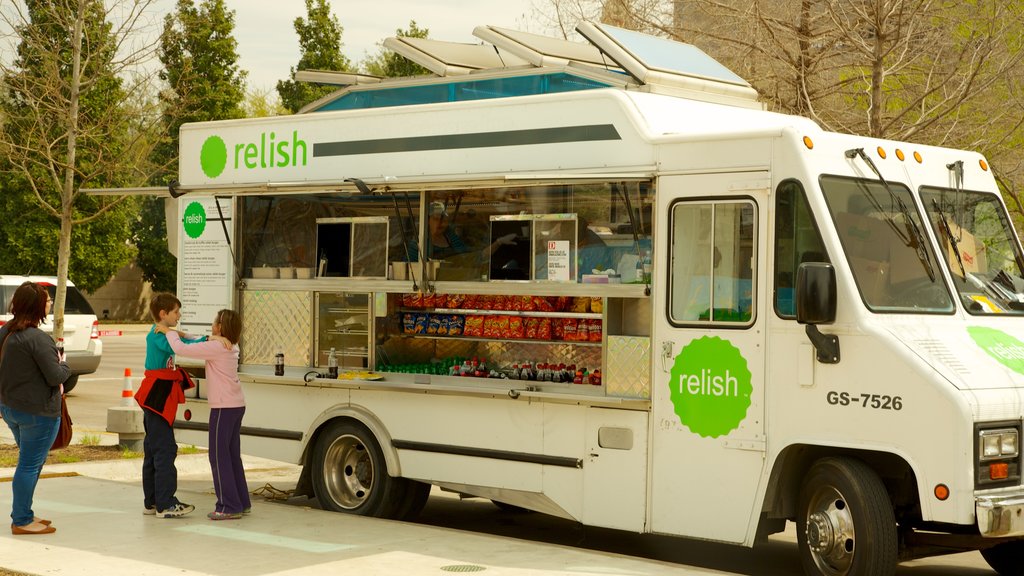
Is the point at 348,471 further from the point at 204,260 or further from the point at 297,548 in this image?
the point at 204,260

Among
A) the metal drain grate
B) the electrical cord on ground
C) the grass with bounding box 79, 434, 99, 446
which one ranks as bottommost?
the electrical cord on ground

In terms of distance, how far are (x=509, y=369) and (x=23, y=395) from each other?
3.38m

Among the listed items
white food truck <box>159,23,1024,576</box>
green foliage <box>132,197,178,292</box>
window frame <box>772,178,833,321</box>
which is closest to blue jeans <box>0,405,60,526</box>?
white food truck <box>159,23,1024,576</box>

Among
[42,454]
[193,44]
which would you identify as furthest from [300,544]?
[193,44]

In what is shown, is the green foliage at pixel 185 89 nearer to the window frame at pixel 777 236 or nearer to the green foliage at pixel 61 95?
the green foliage at pixel 61 95

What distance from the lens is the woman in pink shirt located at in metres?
9.06

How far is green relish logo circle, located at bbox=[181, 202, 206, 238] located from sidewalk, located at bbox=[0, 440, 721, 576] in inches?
86.1

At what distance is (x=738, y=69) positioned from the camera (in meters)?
13.9

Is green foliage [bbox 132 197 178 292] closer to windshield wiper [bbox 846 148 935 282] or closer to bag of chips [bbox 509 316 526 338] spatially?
bag of chips [bbox 509 316 526 338]

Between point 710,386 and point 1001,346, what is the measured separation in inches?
66.8

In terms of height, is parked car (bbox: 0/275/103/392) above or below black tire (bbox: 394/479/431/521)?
above

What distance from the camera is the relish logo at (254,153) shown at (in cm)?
1015

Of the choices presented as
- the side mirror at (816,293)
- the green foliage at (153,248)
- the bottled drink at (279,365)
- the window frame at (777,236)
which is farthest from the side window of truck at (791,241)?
the green foliage at (153,248)

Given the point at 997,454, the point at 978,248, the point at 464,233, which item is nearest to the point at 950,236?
the point at 978,248
